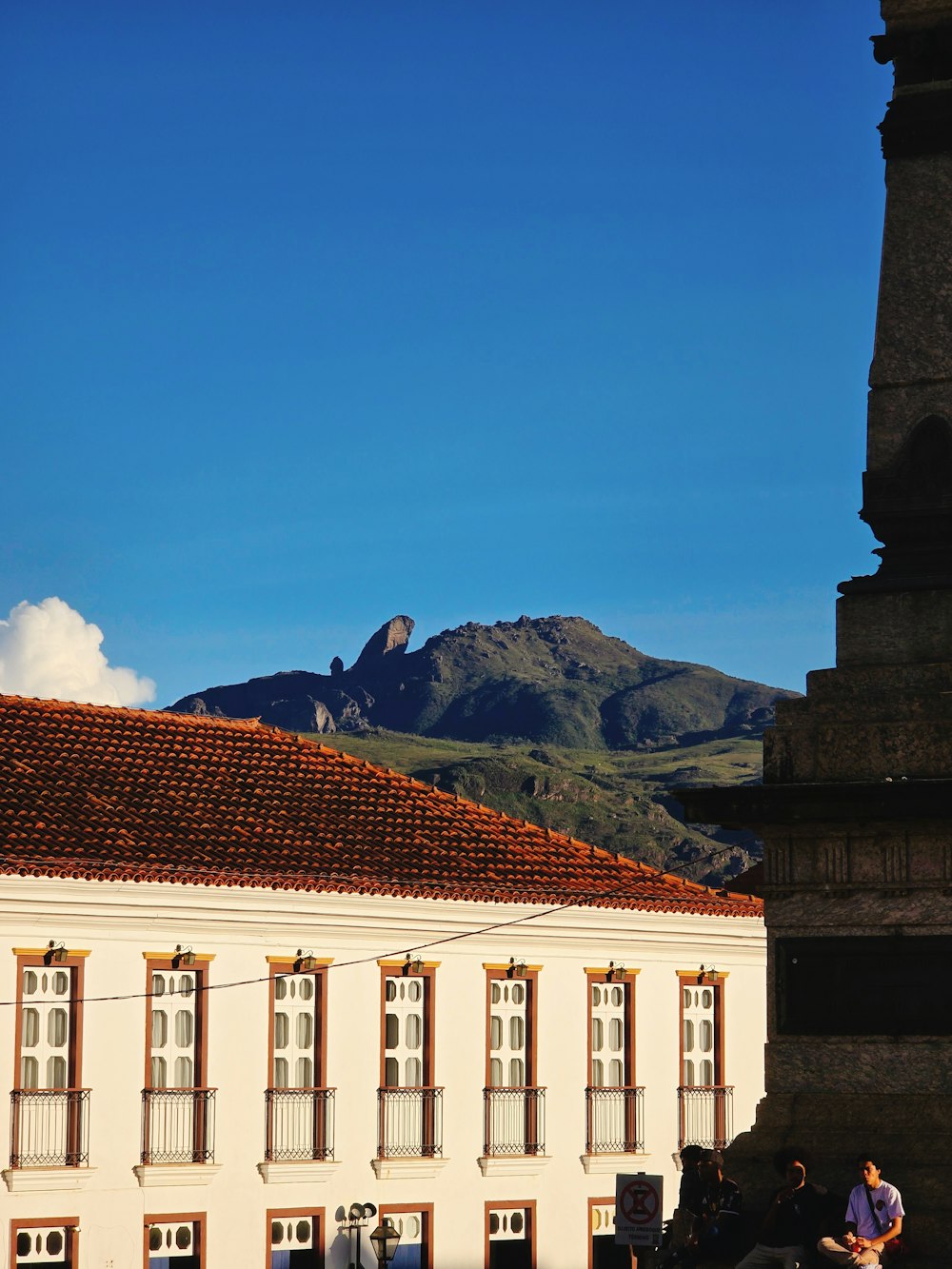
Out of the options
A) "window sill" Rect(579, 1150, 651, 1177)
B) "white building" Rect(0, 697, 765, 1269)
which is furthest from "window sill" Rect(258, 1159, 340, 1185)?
"window sill" Rect(579, 1150, 651, 1177)

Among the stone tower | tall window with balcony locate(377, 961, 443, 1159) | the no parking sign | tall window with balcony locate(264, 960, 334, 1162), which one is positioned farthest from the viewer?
tall window with balcony locate(377, 961, 443, 1159)

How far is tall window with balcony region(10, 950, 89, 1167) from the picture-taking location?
28422mm

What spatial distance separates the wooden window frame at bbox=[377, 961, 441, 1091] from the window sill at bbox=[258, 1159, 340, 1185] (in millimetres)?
1315

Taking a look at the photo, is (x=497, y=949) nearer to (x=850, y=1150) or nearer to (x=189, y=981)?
(x=189, y=981)

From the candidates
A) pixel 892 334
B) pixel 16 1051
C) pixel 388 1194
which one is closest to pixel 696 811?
pixel 892 334

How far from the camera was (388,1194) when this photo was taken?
31.4m

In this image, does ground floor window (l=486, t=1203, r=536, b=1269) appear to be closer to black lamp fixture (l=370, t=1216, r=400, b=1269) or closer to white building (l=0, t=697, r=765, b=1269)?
white building (l=0, t=697, r=765, b=1269)

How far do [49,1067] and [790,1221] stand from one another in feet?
52.9

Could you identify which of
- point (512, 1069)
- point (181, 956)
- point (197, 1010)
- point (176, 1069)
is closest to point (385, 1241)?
point (176, 1069)

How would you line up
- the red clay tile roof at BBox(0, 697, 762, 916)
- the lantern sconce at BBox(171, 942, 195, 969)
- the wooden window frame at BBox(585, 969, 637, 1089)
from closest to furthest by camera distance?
1. the red clay tile roof at BBox(0, 697, 762, 916)
2. the lantern sconce at BBox(171, 942, 195, 969)
3. the wooden window frame at BBox(585, 969, 637, 1089)

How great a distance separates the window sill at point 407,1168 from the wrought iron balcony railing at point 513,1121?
2.78ft

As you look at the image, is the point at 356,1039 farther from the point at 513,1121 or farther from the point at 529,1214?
the point at 529,1214

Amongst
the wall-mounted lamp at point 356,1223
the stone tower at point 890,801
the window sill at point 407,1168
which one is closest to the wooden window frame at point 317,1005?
the window sill at point 407,1168

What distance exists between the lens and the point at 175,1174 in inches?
1160
